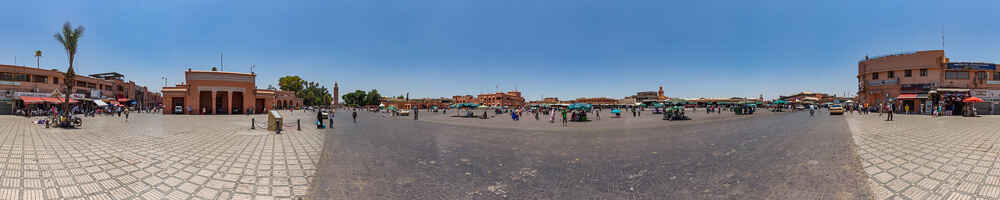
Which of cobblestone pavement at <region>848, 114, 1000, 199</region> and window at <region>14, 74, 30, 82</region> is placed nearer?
cobblestone pavement at <region>848, 114, 1000, 199</region>

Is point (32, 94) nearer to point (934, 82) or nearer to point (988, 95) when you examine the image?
point (934, 82)

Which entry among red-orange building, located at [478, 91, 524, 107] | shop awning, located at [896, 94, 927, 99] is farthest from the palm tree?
red-orange building, located at [478, 91, 524, 107]

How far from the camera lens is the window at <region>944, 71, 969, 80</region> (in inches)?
1010

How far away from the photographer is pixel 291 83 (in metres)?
69.2

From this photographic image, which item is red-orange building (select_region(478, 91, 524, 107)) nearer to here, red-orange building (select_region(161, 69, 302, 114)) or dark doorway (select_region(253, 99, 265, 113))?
dark doorway (select_region(253, 99, 265, 113))

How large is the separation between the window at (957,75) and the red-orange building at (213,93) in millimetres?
60519

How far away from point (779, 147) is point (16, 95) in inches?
1952

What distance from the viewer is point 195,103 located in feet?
93.8

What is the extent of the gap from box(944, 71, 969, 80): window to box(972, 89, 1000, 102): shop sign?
166 centimetres

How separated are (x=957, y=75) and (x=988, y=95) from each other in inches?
85.3

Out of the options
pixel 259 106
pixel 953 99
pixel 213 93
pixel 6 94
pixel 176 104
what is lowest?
pixel 259 106

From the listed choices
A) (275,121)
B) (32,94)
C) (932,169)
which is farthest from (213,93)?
(932,169)

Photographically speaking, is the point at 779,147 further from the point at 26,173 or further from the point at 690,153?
the point at 26,173

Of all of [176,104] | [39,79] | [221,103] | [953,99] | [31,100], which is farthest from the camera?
[221,103]
